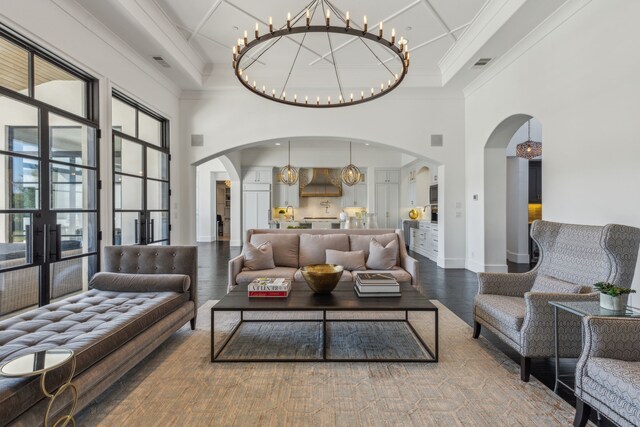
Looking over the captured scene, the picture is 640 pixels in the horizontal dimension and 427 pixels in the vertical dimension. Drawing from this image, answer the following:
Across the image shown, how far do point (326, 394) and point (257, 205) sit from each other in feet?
29.8

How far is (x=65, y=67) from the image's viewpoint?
12.0 feet

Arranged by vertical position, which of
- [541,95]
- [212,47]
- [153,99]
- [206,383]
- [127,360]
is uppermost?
[212,47]

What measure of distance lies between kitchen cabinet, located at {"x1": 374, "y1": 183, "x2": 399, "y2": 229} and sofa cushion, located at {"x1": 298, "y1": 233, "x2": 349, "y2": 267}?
700 centimetres

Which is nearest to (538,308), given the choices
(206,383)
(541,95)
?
(206,383)

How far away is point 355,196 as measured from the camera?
38.1 ft

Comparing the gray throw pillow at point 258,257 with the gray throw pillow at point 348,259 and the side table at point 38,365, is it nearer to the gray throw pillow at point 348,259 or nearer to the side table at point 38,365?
the gray throw pillow at point 348,259

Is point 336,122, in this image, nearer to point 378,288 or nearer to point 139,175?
point 139,175

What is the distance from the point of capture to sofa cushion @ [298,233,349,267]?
14.2 ft

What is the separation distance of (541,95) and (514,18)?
101 cm

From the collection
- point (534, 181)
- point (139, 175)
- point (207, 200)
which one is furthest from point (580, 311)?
point (207, 200)

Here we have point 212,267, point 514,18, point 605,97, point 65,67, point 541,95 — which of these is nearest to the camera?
point 605,97

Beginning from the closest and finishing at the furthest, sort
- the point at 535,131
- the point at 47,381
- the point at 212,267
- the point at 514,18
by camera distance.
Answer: the point at 47,381, the point at 514,18, the point at 212,267, the point at 535,131

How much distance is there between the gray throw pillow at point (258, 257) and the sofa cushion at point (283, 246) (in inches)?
5.1

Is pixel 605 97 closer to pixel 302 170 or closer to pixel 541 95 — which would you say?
pixel 541 95
